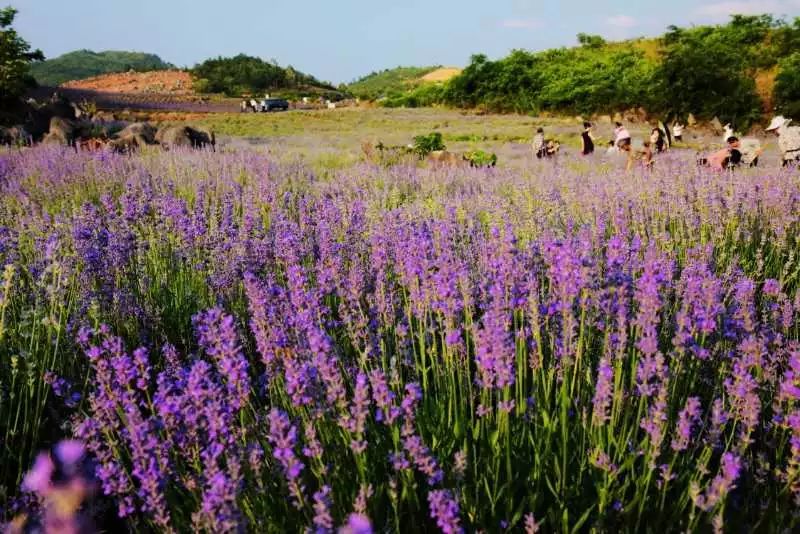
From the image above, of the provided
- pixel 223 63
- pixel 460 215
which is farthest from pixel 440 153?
pixel 223 63

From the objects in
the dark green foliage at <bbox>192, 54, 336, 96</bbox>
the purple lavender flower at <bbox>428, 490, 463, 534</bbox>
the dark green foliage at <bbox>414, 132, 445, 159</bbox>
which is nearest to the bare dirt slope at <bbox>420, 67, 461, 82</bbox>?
the dark green foliage at <bbox>192, 54, 336, 96</bbox>

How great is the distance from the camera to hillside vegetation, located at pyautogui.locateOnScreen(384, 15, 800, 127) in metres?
19.5

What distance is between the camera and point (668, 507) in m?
1.78

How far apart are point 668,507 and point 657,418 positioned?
0.47 m

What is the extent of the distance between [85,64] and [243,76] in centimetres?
11283

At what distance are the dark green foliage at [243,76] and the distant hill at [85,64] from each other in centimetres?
4920

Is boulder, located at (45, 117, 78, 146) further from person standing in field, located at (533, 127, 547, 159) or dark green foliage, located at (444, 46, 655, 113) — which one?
dark green foliage, located at (444, 46, 655, 113)

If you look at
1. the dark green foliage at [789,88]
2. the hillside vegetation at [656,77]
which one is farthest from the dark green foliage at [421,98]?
the dark green foliage at [789,88]

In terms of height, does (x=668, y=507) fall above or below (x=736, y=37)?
below

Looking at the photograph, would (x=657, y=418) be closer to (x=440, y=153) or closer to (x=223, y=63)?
(x=440, y=153)

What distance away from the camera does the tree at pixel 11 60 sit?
14.9 meters

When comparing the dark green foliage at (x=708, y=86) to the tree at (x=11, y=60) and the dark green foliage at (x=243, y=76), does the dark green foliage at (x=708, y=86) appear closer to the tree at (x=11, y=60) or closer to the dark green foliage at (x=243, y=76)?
the tree at (x=11, y=60)

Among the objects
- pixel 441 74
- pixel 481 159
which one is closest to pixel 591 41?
pixel 481 159

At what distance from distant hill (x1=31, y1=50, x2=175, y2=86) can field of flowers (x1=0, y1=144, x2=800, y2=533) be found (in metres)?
120
